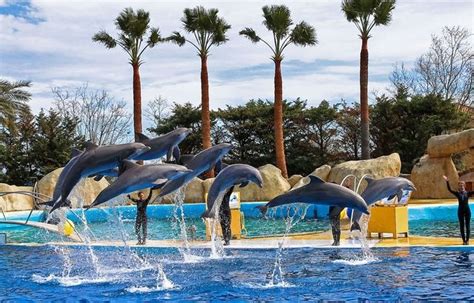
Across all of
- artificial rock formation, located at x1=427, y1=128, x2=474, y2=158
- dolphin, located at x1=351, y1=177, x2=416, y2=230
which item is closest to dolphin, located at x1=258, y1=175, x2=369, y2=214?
dolphin, located at x1=351, y1=177, x2=416, y2=230

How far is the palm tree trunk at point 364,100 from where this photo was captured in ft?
87.5

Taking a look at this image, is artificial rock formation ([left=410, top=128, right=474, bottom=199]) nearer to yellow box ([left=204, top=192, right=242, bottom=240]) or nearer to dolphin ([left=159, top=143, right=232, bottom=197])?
yellow box ([left=204, top=192, right=242, bottom=240])

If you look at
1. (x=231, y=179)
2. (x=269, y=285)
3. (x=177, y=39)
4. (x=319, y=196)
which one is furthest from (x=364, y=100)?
(x=269, y=285)

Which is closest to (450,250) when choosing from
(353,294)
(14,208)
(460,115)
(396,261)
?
(396,261)

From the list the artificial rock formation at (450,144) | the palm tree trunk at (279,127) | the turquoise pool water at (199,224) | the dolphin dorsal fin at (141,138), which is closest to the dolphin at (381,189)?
the dolphin dorsal fin at (141,138)

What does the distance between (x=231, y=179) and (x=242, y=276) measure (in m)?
1.68

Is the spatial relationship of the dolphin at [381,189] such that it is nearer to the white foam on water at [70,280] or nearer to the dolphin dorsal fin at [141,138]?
the white foam on water at [70,280]

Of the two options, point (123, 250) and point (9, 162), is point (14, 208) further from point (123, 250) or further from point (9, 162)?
point (123, 250)

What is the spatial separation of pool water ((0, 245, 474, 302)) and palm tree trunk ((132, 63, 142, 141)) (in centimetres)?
1626

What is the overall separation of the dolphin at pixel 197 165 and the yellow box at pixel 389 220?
219 inches

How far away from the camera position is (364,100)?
26.9 m

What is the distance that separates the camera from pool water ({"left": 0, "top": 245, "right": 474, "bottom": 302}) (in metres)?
8.16

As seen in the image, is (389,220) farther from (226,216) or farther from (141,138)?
(141,138)

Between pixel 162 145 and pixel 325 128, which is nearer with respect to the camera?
pixel 162 145
